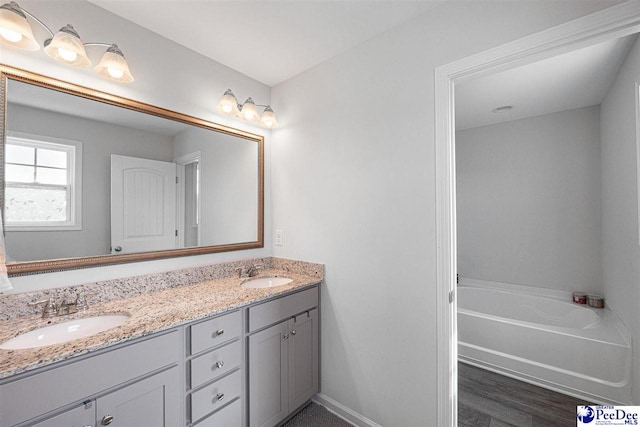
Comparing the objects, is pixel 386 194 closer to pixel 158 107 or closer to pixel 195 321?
pixel 195 321

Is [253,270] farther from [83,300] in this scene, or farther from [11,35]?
[11,35]

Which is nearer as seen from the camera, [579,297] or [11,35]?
[11,35]

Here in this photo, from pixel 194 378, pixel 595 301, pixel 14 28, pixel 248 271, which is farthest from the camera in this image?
pixel 595 301

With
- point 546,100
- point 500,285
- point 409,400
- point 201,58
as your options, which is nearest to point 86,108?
point 201,58

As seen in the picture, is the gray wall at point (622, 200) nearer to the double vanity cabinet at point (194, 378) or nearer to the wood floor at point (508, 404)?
the wood floor at point (508, 404)

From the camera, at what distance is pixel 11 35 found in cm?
112

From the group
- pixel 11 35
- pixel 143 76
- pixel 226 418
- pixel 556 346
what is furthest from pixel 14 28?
pixel 556 346

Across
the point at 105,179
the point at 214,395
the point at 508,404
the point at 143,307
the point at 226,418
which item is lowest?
the point at 508,404

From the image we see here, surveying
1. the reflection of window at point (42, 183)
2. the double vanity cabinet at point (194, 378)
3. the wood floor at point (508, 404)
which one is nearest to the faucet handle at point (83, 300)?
the reflection of window at point (42, 183)

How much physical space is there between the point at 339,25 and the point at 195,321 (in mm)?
1804

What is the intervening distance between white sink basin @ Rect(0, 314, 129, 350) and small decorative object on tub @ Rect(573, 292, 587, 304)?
3.71m

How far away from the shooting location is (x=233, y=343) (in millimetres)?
1459

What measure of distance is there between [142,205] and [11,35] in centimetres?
89

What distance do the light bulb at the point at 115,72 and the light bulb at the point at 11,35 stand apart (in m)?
0.30
